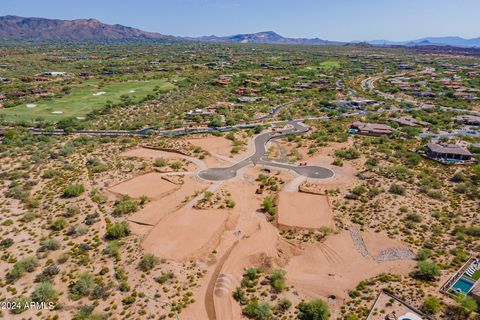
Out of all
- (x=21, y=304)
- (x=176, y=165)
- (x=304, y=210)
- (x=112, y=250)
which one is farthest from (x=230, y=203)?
(x=21, y=304)

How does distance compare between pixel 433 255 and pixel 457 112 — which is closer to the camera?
pixel 433 255

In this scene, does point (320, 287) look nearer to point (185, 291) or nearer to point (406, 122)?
point (185, 291)

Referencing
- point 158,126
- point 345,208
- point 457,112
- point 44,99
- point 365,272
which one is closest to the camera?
point 365,272

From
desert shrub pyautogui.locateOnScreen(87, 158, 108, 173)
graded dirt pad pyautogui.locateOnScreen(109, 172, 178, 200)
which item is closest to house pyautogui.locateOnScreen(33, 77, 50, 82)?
desert shrub pyautogui.locateOnScreen(87, 158, 108, 173)

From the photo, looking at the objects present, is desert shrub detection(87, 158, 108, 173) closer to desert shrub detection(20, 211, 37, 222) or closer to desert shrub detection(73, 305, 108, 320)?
desert shrub detection(20, 211, 37, 222)

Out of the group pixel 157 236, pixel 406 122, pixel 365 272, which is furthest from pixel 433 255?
pixel 406 122
